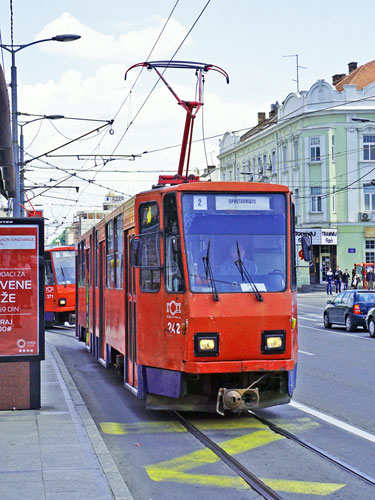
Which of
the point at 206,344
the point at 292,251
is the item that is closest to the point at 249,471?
the point at 206,344

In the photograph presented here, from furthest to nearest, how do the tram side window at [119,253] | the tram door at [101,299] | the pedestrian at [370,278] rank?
the pedestrian at [370,278] < the tram door at [101,299] < the tram side window at [119,253]

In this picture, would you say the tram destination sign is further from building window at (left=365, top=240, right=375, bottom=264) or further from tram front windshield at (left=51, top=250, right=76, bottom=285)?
building window at (left=365, top=240, right=375, bottom=264)

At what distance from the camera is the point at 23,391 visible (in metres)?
11.3

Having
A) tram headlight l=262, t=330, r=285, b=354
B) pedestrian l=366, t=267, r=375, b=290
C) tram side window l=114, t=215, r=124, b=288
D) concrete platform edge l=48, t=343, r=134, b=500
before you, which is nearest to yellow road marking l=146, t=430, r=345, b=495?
concrete platform edge l=48, t=343, r=134, b=500

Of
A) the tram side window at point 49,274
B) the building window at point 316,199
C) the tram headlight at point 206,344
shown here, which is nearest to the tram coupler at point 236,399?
the tram headlight at point 206,344

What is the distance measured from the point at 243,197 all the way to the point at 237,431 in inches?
113

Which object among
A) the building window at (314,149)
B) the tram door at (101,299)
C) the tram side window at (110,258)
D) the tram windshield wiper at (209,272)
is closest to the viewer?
the tram windshield wiper at (209,272)

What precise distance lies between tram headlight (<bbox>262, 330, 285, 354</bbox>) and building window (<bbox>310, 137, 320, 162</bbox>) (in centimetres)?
5333

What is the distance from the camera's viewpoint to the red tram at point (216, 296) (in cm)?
1049

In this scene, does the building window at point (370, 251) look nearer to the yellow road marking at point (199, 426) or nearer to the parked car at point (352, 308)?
the parked car at point (352, 308)

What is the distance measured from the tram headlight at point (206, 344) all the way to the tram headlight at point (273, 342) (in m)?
0.61

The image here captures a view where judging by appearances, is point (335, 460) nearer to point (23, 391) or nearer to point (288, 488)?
point (288, 488)

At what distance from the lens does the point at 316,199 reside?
63.0 metres

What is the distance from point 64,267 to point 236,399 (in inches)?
939
